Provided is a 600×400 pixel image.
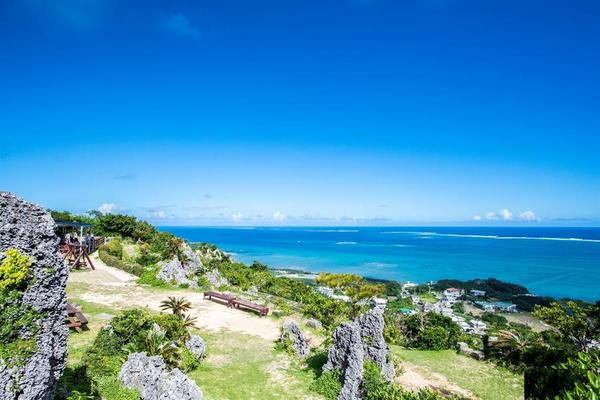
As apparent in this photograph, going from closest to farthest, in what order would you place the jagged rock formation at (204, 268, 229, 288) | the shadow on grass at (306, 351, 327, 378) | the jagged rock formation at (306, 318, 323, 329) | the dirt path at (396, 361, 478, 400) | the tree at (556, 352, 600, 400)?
the tree at (556, 352, 600, 400)
the dirt path at (396, 361, 478, 400)
the shadow on grass at (306, 351, 327, 378)
the jagged rock formation at (306, 318, 323, 329)
the jagged rock formation at (204, 268, 229, 288)

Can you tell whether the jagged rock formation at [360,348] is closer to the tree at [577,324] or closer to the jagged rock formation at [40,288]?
the jagged rock formation at [40,288]

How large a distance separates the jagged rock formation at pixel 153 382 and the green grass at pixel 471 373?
12.2 metres

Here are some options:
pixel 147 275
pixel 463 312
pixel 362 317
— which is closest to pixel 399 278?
pixel 463 312

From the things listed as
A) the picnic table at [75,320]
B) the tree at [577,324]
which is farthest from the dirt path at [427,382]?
the picnic table at [75,320]

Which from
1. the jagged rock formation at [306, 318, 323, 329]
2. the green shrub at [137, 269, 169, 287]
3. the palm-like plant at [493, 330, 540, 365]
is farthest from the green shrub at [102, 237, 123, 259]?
the palm-like plant at [493, 330, 540, 365]

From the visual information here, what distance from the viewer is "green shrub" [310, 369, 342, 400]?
13781mm

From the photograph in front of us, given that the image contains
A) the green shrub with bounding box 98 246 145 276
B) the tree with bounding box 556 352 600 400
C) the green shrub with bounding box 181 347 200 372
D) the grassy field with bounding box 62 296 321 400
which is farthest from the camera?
the green shrub with bounding box 98 246 145 276

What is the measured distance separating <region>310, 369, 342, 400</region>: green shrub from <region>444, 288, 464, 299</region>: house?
54.2 metres

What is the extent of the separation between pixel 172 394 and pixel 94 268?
26.1 m

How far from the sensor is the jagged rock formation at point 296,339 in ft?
57.9

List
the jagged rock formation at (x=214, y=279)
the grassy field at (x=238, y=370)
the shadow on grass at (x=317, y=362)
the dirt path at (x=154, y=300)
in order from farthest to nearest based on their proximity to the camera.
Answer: the jagged rock formation at (x=214, y=279) < the dirt path at (x=154, y=300) < the shadow on grass at (x=317, y=362) < the grassy field at (x=238, y=370)

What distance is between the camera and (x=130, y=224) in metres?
49.2

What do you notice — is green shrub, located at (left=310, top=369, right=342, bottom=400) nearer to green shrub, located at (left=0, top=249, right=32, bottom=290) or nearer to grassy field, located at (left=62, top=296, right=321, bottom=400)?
grassy field, located at (left=62, top=296, right=321, bottom=400)

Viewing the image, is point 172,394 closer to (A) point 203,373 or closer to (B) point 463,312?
(A) point 203,373
